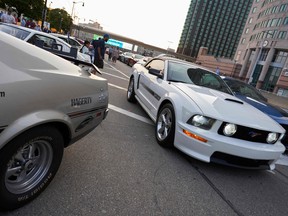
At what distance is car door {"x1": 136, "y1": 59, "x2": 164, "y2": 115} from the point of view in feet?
15.6

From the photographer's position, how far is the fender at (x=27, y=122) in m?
1.67

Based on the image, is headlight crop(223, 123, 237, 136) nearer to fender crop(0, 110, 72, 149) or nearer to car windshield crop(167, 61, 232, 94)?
car windshield crop(167, 61, 232, 94)

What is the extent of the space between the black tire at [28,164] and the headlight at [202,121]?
1845 mm

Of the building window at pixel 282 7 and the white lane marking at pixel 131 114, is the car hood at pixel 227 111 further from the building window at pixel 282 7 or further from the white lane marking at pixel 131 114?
the building window at pixel 282 7

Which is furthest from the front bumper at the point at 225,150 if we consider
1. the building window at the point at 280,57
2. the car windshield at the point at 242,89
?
the building window at the point at 280,57

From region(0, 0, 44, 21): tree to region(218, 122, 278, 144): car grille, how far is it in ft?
161

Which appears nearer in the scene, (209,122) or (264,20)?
(209,122)

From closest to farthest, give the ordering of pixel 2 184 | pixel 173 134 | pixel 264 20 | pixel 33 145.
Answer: pixel 2 184, pixel 33 145, pixel 173 134, pixel 264 20

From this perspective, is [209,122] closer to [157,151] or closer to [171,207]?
[157,151]

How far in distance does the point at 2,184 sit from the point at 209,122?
2478 millimetres

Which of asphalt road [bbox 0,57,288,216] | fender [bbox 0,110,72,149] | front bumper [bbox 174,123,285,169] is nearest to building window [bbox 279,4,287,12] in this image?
asphalt road [bbox 0,57,288,216]

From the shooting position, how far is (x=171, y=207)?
8.25 feet

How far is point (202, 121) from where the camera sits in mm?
3320

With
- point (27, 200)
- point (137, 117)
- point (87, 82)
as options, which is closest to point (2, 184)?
point (27, 200)
